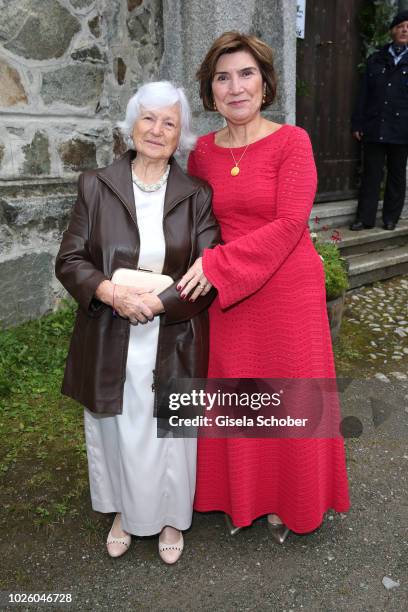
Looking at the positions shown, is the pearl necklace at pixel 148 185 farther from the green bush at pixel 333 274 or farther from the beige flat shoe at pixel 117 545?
the green bush at pixel 333 274

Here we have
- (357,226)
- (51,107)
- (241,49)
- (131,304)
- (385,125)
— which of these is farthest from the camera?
(357,226)

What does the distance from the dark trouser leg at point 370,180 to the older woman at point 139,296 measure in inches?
187

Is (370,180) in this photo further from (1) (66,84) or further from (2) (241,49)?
(2) (241,49)

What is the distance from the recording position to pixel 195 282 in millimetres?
2018

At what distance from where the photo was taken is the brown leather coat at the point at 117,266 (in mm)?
2004

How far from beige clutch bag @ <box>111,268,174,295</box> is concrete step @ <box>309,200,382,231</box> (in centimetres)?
447

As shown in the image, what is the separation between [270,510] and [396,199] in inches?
201

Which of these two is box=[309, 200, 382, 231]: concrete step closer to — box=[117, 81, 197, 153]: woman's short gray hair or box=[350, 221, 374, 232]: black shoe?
box=[350, 221, 374, 232]: black shoe

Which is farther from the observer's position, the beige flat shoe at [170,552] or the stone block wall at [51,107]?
the stone block wall at [51,107]

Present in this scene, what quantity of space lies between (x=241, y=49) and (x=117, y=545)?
214 centimetres

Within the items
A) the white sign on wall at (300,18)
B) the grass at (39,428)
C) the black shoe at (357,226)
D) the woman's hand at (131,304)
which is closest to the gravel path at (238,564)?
the grass at (39,428)

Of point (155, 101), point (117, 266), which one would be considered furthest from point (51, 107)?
point (117, 266)

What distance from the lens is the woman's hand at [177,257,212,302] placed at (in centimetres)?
200

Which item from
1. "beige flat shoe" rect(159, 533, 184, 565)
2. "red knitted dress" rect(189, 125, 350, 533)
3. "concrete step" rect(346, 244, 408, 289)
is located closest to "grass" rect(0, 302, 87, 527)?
"beige flat shoe" rect(159, 533, 184, 565)
